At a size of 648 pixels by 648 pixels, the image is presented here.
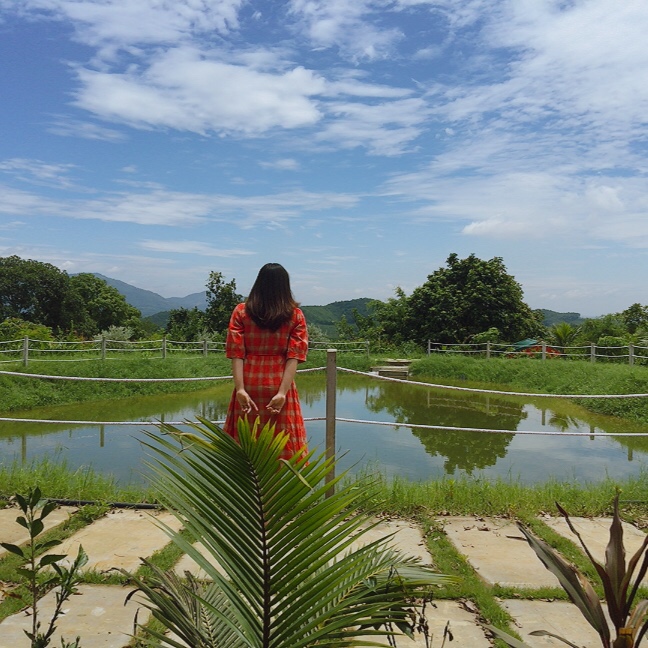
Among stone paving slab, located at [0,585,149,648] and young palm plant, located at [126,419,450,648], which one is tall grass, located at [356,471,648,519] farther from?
young palm plant, located at [126,419,450,648]

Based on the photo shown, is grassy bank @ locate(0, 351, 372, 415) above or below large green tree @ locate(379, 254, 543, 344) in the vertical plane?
below

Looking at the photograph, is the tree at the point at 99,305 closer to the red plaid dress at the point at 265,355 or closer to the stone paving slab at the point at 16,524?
the stone paving slab at the point at 16,524

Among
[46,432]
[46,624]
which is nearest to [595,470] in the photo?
[46,624]

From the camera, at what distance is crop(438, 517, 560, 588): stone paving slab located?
228cm

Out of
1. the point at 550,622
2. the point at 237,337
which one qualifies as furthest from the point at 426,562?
the point at 237,337

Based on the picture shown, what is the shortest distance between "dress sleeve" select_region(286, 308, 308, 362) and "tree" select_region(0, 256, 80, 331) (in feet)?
84.8

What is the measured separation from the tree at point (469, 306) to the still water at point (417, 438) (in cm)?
722

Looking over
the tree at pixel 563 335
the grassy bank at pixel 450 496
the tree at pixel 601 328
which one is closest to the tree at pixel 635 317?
the tree at pixel 601 328

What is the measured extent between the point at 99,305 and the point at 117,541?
26.5 meters

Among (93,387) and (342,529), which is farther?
(93,387)

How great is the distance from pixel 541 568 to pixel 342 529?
1929 millimetres

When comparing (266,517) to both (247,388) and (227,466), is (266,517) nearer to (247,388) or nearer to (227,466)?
(227,466)

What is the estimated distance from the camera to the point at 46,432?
7.34m

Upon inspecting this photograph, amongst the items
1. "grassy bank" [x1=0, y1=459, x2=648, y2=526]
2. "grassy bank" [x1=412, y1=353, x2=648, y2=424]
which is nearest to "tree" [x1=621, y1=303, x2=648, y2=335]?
"grassy bank" [x1=412, y1=353, x2=648, y2=424]
